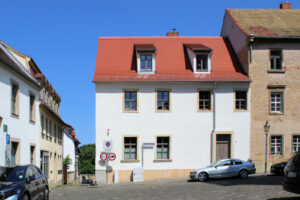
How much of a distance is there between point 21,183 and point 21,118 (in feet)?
35.9

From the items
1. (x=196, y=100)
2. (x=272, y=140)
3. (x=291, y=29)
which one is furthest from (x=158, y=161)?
(x=291, y=29)

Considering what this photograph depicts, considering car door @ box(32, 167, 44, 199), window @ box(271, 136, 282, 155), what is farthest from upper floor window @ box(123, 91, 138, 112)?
car door @ box(32, 167, 44, 199)

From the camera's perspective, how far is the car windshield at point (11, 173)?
11.8 meters

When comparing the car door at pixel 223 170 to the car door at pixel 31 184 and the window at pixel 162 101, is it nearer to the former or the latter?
the window at pixel 162 101

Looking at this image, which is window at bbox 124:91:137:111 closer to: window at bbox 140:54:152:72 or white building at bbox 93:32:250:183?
white building at bbox 93:32:250:183

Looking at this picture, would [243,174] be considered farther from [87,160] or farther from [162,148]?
[87,160]

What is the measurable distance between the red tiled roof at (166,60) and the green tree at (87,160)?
75.9 m

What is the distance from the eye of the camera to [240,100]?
29516mm

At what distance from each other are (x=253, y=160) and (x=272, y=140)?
2012 mm

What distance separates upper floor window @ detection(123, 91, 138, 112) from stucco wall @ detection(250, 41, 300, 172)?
836 cm

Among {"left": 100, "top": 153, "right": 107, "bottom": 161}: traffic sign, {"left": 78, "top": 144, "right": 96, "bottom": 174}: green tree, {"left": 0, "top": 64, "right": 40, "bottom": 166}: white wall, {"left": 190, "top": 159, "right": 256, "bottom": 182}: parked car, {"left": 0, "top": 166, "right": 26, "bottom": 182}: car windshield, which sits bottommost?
{"left": 78, "top": 144, "right": 96, "bottom": 174}: green tree

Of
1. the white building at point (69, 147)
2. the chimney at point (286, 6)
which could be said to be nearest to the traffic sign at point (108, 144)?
the white building at point (69, 147)

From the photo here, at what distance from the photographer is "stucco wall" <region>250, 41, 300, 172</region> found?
29.1 metres

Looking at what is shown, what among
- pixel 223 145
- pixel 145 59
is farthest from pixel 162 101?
pixel 223 145
